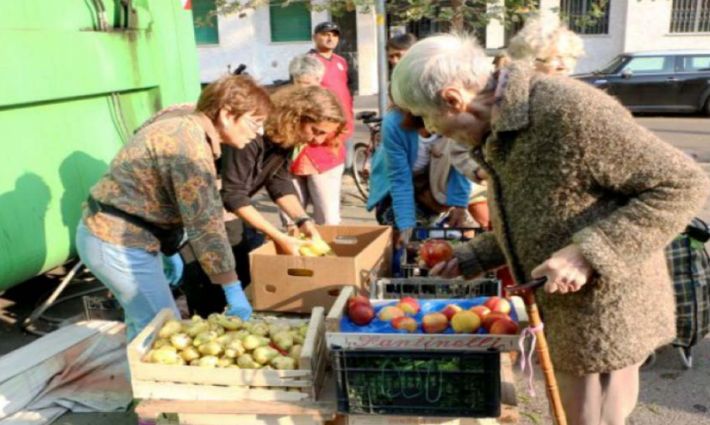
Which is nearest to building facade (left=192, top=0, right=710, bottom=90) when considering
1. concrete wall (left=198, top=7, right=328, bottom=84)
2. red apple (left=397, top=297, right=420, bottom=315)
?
concrete wall (left=198, top=7, right=328, bottom=84)

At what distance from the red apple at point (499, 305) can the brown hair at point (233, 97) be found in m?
1.16

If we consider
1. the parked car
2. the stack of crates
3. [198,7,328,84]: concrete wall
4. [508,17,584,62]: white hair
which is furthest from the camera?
[198,7,328,84]: concrete wall

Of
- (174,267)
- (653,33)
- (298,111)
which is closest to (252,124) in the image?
(298,111)

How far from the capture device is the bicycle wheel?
A: 7.45m

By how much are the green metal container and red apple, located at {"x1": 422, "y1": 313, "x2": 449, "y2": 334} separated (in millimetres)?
2433

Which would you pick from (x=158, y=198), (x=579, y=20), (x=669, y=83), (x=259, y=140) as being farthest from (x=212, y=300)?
(x=669, y=83)

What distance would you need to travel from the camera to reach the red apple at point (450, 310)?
2.26m

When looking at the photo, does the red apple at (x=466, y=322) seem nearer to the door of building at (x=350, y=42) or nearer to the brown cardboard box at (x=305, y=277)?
the brown cardboard box at (x=305, y=277)

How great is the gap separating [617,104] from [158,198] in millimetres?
1697

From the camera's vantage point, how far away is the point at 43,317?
4363 mm

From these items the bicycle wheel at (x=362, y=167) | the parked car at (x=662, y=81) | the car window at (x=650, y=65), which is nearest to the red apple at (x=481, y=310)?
the bicycle wheel at (x=362, y=167)

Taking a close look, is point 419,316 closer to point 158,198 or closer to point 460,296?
point 460,296

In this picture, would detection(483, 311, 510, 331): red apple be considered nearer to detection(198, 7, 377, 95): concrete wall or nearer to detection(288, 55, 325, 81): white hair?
detection(288, 55, 325, 81): white hair

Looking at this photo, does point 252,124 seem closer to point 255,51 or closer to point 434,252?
point 434,252
